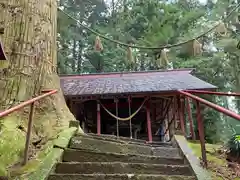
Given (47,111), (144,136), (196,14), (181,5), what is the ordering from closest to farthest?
(47,111) < (144,136) < (196,14) < (181,5)

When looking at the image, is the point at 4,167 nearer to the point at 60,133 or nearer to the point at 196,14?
the point at 60,133

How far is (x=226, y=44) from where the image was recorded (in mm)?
14039

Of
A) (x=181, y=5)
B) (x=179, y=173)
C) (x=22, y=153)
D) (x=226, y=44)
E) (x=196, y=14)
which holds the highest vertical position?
(x=181, y=5)

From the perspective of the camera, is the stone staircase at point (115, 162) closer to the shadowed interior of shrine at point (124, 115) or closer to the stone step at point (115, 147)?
the stone step at point (115, 147)

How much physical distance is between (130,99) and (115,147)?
6189 mm

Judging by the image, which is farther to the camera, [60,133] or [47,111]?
[47,111]

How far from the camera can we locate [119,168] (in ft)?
10.2

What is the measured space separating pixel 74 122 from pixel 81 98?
513 cm

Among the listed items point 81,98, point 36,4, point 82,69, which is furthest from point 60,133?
point 82,69

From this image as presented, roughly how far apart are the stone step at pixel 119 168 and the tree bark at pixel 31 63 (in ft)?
2.93

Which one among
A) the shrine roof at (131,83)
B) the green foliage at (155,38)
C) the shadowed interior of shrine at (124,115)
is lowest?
the shadowed interior of shrine at (124,115)

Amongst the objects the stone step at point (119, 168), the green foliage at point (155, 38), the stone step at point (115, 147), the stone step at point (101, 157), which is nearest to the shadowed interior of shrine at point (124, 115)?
the green foliage at point (155, 38)

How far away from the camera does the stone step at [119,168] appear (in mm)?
3064

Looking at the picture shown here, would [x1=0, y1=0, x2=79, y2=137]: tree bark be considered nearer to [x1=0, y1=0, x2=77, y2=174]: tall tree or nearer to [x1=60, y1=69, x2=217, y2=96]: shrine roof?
[x1=0, y1=0, x2=77, y2=174]: tall tree
